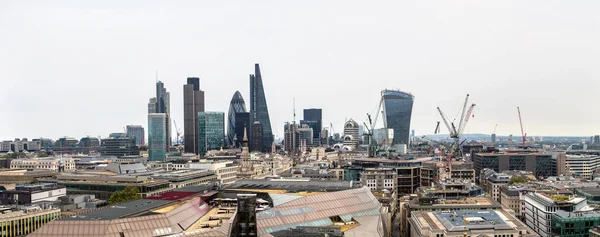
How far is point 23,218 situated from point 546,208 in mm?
82076

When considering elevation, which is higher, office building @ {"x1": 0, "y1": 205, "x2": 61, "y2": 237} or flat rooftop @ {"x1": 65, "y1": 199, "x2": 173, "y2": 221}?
flat rooftop @ {"x1": 65, "y1": 199, "x2": 173, "y2": 221}

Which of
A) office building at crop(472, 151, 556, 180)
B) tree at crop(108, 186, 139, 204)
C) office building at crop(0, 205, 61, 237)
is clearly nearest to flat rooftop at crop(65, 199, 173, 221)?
office building at crop(0, 205, 61, 237)

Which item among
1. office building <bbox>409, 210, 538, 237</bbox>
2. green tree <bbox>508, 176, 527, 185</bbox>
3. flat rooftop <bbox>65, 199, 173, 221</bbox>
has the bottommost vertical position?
green tree <bbox>508, 176, 527, 185</bbox>

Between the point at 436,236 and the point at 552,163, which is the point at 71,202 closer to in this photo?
the point at 436,236

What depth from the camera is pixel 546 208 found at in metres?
88.5

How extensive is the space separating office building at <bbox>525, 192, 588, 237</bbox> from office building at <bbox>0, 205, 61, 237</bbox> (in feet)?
257

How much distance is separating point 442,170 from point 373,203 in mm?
85741

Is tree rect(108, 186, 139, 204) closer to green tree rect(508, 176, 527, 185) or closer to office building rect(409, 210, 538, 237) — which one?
office building rect(409, 210, 538, 237)

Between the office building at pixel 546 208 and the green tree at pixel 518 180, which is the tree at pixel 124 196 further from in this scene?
the green tree at pixel 518 180

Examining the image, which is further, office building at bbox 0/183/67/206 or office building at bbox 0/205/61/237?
office building at bbox 0/183/67/206


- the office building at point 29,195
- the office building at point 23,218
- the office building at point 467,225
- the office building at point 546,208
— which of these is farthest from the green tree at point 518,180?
the office building at point 29,195

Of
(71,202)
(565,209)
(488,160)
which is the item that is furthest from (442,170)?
(71,202)

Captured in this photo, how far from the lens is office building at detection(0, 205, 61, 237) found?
79.2 m

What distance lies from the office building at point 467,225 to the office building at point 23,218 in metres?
56.1
